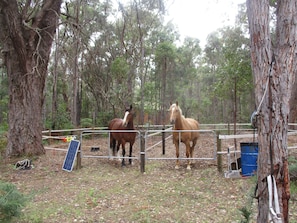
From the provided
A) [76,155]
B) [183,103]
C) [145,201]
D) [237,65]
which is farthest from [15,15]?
[183,103]

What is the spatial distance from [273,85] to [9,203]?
333cm

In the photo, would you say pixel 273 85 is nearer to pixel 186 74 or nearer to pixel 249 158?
pixel 249 158

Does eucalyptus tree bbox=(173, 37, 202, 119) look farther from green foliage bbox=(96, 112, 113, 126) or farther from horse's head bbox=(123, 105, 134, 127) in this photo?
horse's head bbox=(123, 105, 134, 127)

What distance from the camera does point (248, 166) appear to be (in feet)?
18.8

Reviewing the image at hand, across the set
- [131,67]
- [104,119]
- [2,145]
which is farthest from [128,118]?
[131,67]

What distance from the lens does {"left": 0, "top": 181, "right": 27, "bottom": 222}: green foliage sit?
3207 millimetres

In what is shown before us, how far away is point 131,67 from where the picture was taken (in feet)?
72.4

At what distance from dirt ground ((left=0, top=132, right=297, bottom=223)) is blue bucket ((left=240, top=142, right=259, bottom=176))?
0.66 ft

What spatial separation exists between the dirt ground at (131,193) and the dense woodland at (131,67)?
3450 mm

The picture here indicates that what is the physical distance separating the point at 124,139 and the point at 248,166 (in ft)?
11.7

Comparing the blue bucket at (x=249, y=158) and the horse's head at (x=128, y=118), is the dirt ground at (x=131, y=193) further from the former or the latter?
the horse's head at (x=128, y=118)

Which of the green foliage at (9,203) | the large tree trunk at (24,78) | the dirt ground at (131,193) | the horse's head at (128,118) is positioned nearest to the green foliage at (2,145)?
the large tree trunk at (24,78)

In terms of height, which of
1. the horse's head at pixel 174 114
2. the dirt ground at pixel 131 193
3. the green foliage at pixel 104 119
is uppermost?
the horse's head at pixel 174 114

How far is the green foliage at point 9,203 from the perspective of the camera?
321 centimetres
